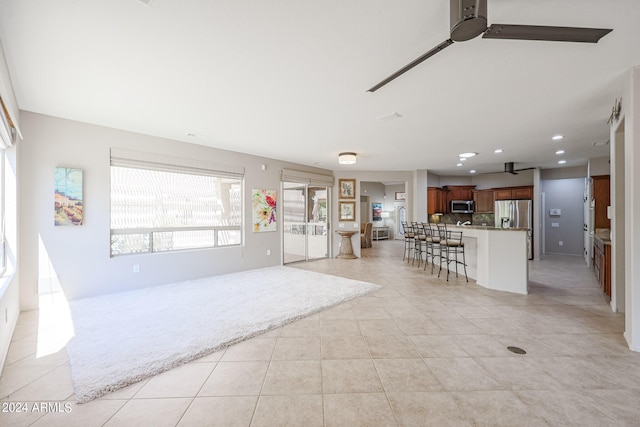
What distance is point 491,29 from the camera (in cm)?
158

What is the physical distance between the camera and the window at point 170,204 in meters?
4.25

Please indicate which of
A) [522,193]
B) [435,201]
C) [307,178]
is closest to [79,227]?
[307,178]

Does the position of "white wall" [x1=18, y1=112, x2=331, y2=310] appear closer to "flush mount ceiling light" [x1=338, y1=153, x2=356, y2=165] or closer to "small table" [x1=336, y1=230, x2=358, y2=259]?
"flush mount ceiling light" [x1=338, y1=153, x2=356, y2=165]

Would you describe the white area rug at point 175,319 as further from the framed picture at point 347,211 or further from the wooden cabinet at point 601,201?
the wooden cabinet at point 601,201

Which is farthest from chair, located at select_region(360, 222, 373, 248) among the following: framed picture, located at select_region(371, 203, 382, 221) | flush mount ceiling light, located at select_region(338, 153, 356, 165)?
flush mount ceiling light, located at select_region(338, 153, 356, 165)

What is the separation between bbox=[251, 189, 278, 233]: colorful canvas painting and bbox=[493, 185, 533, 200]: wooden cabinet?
24.0ft

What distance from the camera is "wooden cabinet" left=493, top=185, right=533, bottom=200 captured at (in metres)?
7.87

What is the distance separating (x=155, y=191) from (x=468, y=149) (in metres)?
6.21

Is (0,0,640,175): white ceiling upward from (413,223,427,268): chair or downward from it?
upward

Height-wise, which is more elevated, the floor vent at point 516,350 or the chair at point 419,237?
the chair at point 419,237

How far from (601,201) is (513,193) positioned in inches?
95.0

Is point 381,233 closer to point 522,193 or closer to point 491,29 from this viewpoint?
point 522,193

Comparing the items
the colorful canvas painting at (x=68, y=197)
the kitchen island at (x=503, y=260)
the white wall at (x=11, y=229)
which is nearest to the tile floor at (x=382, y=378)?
the white wall at (x=11, y=229)

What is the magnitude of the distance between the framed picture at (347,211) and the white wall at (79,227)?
13.9 feet
